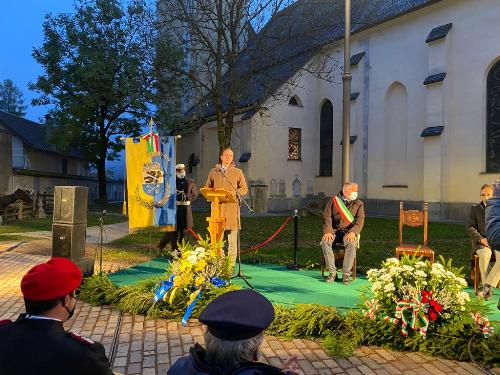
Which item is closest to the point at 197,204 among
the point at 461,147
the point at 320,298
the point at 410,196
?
the point at 410,196

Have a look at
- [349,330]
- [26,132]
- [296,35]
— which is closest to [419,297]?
[349,330]

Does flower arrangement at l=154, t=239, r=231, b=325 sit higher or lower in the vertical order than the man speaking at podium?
lower

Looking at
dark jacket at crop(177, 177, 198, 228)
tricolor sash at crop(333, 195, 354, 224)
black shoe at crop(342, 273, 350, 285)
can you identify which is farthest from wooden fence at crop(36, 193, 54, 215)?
black shoe at crop(342, 273, 350, 285)

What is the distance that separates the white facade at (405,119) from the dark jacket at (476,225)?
46.1 feet

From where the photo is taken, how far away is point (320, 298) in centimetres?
639

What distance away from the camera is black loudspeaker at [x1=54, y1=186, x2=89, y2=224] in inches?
282

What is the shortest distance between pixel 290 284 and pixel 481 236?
2.88 m

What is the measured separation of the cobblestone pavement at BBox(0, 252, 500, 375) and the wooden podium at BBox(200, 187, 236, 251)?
1.95 m

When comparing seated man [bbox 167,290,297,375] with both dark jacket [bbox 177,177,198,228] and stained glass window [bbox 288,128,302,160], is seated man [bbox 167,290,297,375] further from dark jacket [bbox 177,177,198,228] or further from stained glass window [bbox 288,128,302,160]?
stained glass window [bbox 288,128,302,160]

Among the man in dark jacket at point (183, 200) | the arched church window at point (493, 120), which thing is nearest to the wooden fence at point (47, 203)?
the man in dark jacket at point (183, 200)

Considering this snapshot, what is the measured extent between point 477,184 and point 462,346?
1734 centimetres

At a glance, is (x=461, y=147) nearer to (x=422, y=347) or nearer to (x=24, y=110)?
(x=422, y=347)

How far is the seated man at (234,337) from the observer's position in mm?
1690

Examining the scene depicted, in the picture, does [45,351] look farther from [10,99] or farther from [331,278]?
[10,99]
